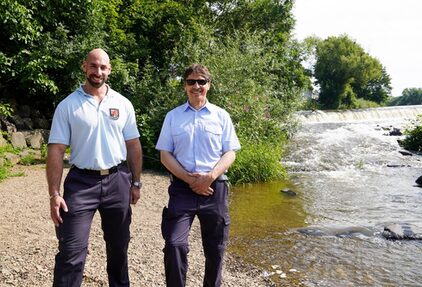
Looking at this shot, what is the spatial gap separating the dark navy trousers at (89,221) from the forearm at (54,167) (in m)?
0.12

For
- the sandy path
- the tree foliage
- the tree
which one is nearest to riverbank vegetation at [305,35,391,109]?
the tree

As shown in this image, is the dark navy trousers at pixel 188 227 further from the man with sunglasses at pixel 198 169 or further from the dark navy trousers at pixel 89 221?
the dark navy trousers at pixel 89 221

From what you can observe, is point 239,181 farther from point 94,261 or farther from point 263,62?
point 94,261

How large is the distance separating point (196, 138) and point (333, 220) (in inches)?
214

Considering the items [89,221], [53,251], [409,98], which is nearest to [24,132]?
[53,251]

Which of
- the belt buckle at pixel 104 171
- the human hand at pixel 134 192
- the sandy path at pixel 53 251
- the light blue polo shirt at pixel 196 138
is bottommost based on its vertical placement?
the sandy path at pixel 53 251

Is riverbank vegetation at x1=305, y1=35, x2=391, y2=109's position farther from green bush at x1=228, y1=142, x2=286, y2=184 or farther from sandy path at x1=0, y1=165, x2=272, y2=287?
sandy path at x1=0, y1=165, x2=272, y2=287

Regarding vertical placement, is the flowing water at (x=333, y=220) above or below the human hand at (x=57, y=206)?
below

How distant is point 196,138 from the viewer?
11.3 ft

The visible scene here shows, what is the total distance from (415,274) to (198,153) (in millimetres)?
3830

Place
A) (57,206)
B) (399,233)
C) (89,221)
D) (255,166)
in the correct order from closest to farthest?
1. (57,206)
2. (89,221)
3. (399,233)
4. (255,166)

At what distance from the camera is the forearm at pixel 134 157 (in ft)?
11.7

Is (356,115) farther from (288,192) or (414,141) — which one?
(288,192)

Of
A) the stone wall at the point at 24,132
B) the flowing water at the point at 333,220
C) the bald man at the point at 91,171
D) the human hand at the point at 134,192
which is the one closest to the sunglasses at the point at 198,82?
the bald man at the point at 91,171
